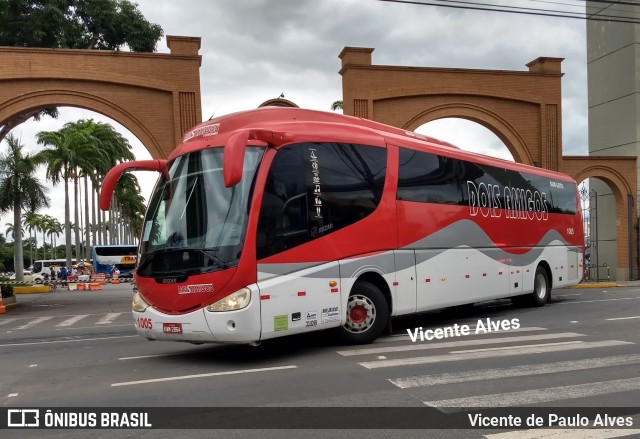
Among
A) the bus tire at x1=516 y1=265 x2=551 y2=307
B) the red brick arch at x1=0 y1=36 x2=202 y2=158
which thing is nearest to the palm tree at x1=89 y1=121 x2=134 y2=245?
the red brick arch at x1=0 y1=36 x2=202 y2=158

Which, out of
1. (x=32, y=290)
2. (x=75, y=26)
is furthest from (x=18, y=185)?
(x=75, y=26)

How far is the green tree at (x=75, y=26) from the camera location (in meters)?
29.8

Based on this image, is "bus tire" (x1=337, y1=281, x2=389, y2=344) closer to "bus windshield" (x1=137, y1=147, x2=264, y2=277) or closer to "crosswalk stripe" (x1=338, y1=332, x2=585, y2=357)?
"crosswalk stripe" (x1=338, y1=332, x2=585, y2=357)

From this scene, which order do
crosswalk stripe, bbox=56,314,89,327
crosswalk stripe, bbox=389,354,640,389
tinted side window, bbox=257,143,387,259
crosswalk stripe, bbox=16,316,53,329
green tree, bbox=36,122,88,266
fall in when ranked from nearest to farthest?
crosswalk stripe, bbox=389,354,640,389 < tinted side window, bbox=257,143,387,259 < crosswalk stripe, bbox=16,316,53,329 < crosswalk stripe, bbox=56,314,89,327 < green tree, bbox=36,122,88,266

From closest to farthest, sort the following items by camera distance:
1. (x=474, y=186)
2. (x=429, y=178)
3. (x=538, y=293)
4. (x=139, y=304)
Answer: (x=139, y=304) < (x=429, y=178) < (x=474, y=186) < (x=538, y=293)

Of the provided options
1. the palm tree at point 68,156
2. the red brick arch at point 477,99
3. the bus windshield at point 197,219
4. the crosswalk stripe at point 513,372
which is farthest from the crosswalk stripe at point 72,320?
the palm tree at point 68,156

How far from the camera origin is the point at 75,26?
1337 inches

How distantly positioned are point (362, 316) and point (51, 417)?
192 inches

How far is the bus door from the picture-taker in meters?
7.64

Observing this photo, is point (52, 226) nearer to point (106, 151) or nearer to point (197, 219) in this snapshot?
point (106, 151)

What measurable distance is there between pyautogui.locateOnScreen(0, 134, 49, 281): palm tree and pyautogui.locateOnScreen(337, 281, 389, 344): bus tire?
26.5 meters

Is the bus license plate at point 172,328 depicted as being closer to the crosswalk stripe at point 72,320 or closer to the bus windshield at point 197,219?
the bus windshield at point 197,219

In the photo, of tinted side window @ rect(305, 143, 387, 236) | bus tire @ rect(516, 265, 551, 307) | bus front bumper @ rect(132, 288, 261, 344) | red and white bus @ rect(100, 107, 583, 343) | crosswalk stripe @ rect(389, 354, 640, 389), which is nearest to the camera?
crosswalk stripe @ rect(389, 354, 640, 389)

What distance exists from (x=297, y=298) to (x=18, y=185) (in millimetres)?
28126
